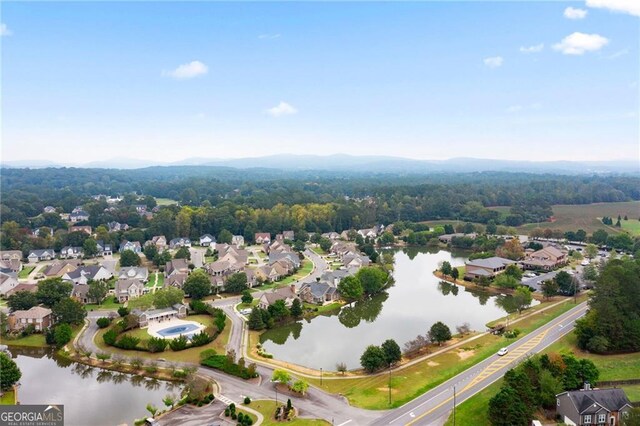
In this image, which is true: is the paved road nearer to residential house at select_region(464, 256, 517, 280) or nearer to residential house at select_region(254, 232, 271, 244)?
residential house at select_region(464, 256, 517, 280)

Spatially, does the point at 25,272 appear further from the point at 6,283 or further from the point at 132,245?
the point at 132,245

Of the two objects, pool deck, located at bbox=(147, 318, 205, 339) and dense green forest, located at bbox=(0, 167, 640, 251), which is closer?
pool deck, located at bbox=(147, 318, 205, 339)

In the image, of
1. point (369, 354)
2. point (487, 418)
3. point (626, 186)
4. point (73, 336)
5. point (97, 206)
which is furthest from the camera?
point (626, 186)

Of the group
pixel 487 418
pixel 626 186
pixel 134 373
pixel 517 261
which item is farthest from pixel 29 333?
pixel 626 186

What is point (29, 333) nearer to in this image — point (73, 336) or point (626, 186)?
point (73, 336)

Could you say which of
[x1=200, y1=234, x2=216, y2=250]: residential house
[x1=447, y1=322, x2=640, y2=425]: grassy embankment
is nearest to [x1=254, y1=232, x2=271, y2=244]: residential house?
[x1=200, y1=234, x2=216, y2=250]: residential house

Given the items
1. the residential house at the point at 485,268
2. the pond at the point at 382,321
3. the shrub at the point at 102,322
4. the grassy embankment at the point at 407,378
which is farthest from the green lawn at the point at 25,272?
the residential house at the point at 485,268

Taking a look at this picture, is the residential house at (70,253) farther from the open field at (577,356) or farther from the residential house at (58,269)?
the open field at (577,356)
